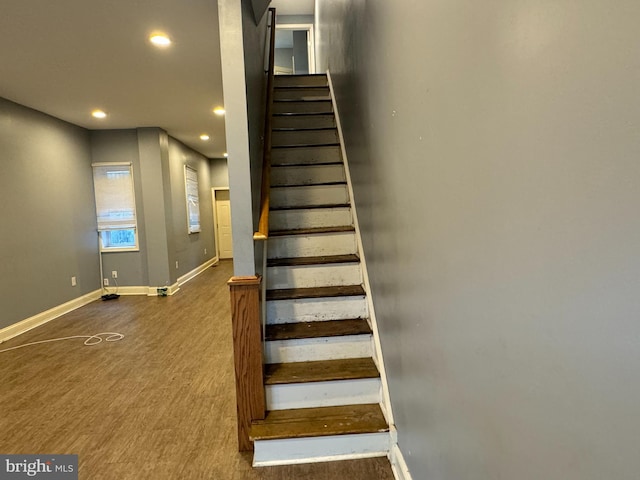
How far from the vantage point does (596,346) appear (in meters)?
0.47

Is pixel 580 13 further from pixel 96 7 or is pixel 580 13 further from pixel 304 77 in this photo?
pixel 304 77

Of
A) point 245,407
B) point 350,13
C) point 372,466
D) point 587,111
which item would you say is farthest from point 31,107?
point 587,111

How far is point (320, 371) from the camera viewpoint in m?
1.95

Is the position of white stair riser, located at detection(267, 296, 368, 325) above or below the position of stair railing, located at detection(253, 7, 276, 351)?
below

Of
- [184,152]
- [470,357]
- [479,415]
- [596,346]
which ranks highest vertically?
[184,152]

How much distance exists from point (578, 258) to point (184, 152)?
23.0 feet

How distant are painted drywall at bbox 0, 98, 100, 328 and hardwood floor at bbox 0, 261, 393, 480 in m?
0.58

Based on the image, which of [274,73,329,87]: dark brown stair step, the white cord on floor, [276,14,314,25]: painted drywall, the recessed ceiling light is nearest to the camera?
the recessed ceiling light

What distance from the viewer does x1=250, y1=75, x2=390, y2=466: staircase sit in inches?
67.7

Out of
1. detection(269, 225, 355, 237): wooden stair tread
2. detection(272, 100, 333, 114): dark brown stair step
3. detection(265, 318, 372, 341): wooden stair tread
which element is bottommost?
detection(265, 318, 372, 341): wooden stair tread

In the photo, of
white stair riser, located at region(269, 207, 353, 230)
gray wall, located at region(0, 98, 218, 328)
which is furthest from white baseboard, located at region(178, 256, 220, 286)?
white stair riser, located at region(269, 207, 353, 230)

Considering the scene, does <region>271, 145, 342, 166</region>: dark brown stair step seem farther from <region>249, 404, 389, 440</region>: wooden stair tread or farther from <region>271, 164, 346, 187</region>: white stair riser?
<region>249, 404, 389, 440</region>: wooden stair tread

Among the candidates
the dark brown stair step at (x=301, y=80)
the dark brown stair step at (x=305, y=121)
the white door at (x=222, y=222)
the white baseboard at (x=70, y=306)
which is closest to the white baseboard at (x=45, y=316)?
the white baseboard at (x=70, y=306)

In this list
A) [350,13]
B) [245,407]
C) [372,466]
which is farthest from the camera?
[350,13]
